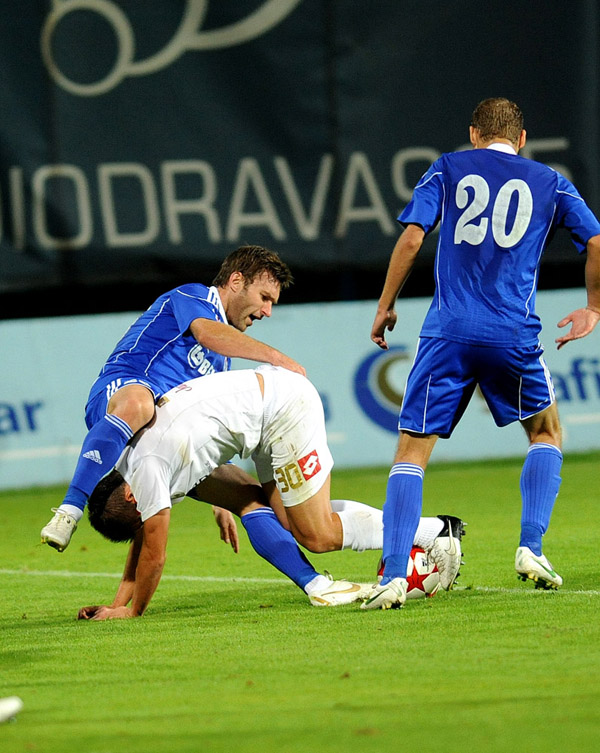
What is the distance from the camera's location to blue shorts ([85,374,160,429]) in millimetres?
5594

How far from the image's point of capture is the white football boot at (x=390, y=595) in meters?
4.84

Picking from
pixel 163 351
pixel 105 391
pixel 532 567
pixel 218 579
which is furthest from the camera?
pixel 218 579

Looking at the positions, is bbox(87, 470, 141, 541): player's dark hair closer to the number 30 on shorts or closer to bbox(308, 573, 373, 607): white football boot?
the number 30 on shorts

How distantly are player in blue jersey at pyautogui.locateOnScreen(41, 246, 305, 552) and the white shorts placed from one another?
12cm

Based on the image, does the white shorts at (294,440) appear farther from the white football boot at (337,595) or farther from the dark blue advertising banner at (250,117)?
the dark blue advertising banner at (250,117)

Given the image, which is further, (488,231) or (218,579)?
(218,579)

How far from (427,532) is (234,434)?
847mm

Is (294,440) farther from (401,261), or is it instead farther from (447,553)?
(401,261)

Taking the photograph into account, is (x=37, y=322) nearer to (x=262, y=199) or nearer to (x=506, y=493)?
(x=262, y=199)

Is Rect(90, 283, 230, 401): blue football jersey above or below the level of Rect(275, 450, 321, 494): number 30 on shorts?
above

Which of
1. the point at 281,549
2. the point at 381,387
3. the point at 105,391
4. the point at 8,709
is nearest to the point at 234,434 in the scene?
the point at 281,549

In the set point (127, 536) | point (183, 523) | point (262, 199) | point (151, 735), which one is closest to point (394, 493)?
point (127, 536)

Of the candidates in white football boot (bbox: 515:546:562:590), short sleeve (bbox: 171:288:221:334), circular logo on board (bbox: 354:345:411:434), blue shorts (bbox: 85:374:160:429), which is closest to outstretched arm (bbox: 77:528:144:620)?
blue shorts (bbox: 85:374:160:429)

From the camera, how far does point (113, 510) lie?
5051mm
